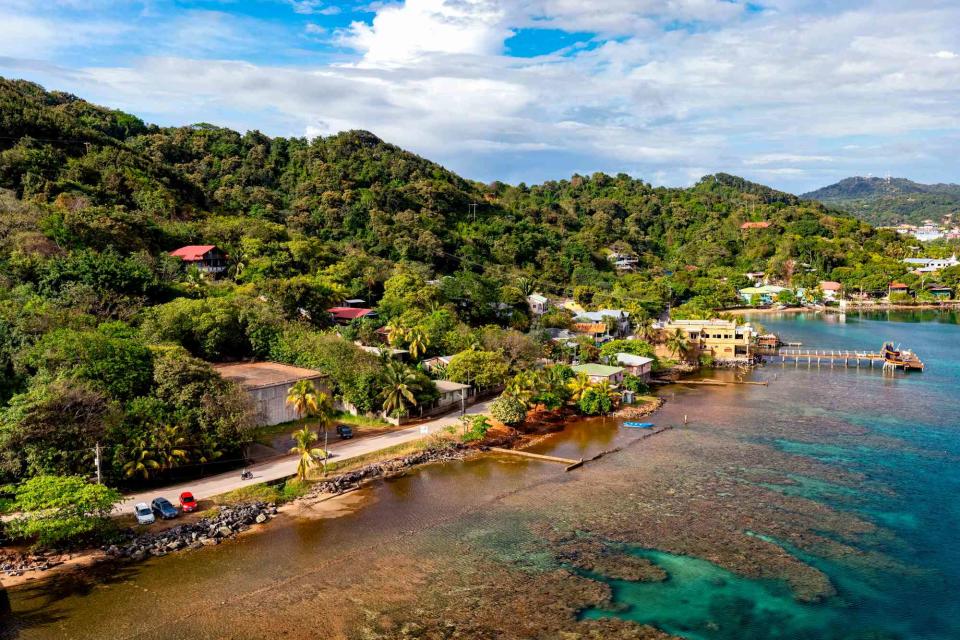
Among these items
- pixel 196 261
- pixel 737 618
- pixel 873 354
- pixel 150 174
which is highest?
pixel 150 174

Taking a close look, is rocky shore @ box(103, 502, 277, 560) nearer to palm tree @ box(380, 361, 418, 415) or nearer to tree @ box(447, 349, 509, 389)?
palm tree @ box(380, 361, 418, 415)

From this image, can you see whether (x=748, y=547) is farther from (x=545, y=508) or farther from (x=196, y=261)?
(x=196, y=261)

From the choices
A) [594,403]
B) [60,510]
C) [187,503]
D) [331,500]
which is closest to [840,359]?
[594,403]

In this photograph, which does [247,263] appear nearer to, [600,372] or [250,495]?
[600,372]

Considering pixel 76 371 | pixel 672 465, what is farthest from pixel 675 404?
pixel 76 371

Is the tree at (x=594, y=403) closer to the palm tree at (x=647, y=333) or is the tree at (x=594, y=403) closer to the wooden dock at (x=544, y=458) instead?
the wooden dock at (x=544, y=458)

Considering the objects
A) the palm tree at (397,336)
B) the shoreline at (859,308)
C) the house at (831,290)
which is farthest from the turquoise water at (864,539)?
the house at (831,290)
